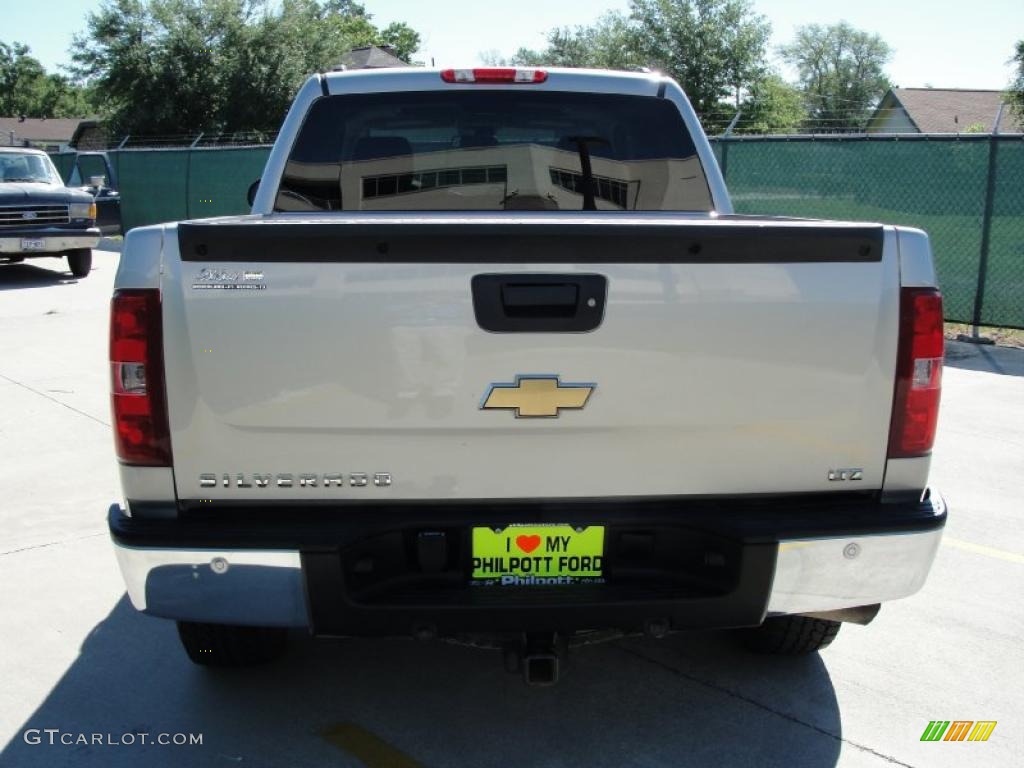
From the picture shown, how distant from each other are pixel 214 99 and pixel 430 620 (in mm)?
44745

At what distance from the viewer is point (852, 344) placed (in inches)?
103

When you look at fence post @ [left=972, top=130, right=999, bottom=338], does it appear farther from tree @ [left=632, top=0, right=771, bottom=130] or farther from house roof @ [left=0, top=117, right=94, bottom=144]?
house roof @ [left=0, top=117, right=94, bottom=144]

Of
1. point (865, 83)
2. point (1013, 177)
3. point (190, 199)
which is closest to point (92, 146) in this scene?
point (190, 199)

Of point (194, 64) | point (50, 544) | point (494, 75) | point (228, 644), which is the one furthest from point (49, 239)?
point (194, 64)

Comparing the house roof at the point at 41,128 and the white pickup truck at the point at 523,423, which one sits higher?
the house roof at the point at 41,128

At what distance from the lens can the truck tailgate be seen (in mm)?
2527

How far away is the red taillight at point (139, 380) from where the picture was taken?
2.55 metres

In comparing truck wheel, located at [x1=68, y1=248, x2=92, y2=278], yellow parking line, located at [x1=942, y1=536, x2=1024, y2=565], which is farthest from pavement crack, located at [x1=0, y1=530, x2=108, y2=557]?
truck wheel, located at [x1=68, y1=248, x2=92, y2=278]

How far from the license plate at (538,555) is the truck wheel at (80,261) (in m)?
14.4

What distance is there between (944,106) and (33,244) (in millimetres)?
44833

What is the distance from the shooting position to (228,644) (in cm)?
335

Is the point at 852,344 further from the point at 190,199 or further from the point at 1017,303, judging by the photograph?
the point at 190,199

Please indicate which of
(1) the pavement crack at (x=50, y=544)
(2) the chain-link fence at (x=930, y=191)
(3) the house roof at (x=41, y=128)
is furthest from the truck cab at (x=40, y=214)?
(3) the house roof at (x=41, y=128)

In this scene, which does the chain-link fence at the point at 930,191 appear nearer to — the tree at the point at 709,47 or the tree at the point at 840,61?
the tree at the point at 709,47
